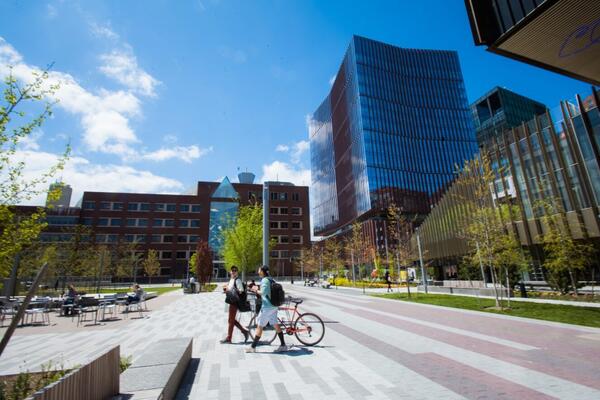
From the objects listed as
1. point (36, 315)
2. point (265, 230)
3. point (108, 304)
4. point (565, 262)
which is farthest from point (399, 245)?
point (36, 315)

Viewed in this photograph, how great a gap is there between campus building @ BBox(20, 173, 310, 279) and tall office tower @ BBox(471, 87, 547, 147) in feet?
275

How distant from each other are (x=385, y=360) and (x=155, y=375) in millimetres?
4500

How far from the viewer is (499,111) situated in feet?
367

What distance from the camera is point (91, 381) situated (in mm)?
3223

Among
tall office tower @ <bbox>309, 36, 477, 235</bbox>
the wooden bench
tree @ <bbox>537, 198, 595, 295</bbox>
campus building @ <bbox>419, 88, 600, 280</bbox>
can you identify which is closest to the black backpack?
the wooden bench

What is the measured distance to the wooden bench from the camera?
3611 mm

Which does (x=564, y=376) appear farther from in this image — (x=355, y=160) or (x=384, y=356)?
(x=355, y=160)

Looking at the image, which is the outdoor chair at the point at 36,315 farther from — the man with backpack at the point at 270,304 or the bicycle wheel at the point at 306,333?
the bicycle wheel at the point at 306,333

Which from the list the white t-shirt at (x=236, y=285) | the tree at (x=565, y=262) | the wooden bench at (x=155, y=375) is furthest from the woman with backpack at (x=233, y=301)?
the tree at (x=565, y=262)

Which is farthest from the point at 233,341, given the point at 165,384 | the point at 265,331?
A: the point at 165,384

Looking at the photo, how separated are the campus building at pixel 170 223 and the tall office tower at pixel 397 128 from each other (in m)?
24.7

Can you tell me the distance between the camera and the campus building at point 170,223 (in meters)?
68.8

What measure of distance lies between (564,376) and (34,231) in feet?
35.7

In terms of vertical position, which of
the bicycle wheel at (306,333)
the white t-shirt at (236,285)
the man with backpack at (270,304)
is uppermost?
the white t-shirt at (236,285)
